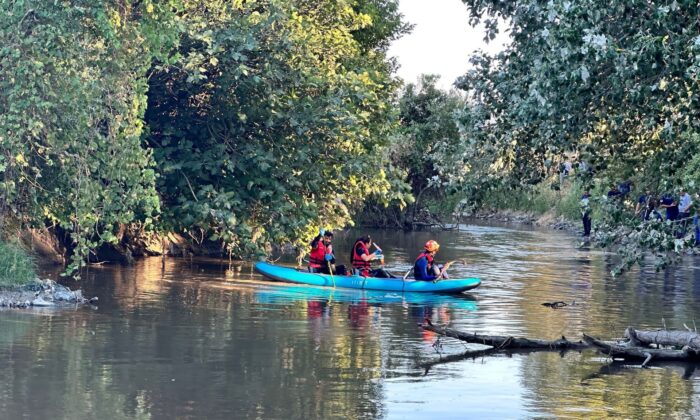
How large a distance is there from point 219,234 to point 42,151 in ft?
21.3

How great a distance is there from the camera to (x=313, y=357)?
52.2 ft

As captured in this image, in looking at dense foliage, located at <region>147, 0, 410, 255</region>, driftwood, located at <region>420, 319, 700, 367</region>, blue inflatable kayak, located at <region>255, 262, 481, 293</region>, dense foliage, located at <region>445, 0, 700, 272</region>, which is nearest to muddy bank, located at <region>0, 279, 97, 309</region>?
dense foliage, located at <region>147, 0, 410, 255</region>

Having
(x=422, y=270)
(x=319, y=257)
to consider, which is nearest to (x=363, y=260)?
(x=319, y=257)

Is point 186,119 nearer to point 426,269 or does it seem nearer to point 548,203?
point 426,269

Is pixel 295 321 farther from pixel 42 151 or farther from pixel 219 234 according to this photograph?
pixel 219 234

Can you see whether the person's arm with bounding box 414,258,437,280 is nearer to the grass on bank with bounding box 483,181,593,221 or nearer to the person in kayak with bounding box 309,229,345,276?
the person in kayak with bounding box 309,229,345,276

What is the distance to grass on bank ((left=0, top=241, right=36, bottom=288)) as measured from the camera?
66.9 feet

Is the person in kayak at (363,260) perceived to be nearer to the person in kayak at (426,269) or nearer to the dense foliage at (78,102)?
the person in kayak at (426,269)

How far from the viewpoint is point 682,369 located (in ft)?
50.4

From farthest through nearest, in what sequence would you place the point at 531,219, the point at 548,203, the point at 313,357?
the point at 548,203 < the point at 531,219 < the point at 313,357

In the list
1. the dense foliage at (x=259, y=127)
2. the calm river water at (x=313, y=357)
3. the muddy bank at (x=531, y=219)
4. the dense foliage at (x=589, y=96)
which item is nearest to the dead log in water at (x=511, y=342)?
the calm river water at (x=313, y=357)

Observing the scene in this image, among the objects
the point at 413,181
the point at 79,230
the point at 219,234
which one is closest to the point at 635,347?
the point at 79,230

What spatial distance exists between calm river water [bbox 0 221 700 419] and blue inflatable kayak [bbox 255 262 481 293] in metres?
0.32

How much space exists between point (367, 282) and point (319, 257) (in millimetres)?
1703
